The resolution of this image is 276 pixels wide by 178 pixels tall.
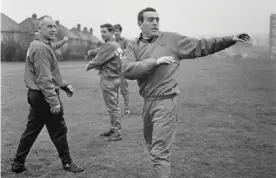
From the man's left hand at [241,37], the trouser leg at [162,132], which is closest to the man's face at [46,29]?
the trouser leg at [162,132]

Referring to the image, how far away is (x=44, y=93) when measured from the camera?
4.60 meters

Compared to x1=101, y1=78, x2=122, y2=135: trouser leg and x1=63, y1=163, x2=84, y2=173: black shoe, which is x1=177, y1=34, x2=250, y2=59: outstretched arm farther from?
x1=101, y1=78, x2=122, y2=135: trouser leg

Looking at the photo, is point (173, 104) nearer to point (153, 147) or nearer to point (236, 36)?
point (153, 147)

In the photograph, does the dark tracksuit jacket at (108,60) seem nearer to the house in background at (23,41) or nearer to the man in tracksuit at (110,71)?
the man in tracksuit at (110,71)

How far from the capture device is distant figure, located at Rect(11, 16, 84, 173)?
4562mm

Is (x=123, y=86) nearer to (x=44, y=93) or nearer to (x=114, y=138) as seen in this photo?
(x=114, y=138)

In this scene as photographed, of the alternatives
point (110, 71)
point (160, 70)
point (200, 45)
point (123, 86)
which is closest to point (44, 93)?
point (160, 70)

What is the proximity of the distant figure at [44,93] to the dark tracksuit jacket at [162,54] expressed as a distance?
1213 mm

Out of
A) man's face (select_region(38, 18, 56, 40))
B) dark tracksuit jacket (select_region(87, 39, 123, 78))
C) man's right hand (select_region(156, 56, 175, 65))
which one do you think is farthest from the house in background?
man's right hand (select_region(156, 56, 175, 65))

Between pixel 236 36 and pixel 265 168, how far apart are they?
219 cm

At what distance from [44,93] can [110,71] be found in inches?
94.0

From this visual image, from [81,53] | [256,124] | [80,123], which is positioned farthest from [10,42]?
[256,124]

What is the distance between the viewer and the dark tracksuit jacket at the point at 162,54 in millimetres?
3990

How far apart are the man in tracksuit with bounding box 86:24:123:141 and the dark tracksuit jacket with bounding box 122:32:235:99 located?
2.53m
